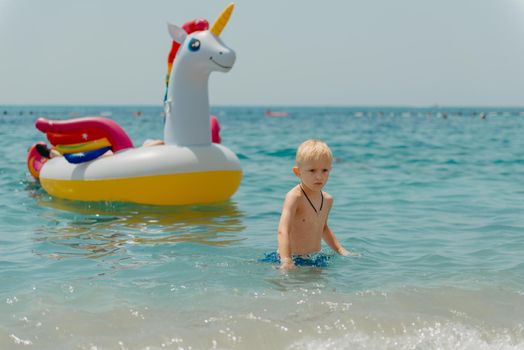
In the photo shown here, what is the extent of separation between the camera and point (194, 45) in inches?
282

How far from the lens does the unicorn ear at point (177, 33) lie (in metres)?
7.30

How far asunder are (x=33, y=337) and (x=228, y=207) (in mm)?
4376

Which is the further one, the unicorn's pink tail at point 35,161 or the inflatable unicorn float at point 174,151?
the unicorn's pink tail at point 35,161

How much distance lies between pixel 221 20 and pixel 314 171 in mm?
3697

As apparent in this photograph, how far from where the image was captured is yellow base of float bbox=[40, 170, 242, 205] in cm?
705

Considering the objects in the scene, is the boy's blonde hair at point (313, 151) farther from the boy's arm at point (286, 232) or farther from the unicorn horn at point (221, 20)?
the unicorn horn at point (221, 20)

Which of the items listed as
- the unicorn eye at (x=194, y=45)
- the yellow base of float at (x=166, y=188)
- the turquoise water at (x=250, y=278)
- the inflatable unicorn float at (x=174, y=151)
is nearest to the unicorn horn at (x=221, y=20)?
the inflatable unicorn float at (x=174, y=151)

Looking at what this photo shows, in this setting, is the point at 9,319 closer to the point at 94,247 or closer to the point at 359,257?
the point at 94,247

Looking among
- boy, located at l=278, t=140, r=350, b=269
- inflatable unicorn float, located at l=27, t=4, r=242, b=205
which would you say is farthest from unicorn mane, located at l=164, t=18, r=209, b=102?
boy, located at l=278, t=140, r=350, b=269

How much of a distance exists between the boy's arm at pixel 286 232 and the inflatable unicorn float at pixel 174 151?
2968 mm

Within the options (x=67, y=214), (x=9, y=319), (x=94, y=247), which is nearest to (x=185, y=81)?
(x=67, y=214)

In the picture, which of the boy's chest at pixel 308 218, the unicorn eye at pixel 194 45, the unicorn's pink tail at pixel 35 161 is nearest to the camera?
the boy's chest at pixel 308 218

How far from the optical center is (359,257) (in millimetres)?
4922

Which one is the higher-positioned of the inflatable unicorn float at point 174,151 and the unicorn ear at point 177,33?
the unicorn ear at point 177,33
